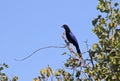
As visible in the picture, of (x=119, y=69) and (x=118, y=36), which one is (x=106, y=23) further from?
Answer: (x=119, y=69)

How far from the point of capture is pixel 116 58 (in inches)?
289

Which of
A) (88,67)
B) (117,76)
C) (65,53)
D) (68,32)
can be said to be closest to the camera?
(117,76)

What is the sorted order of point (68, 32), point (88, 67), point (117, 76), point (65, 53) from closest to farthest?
1. point (117, 76)
2. point (88, 67)
3. point (65, 53)
4. point (68, 32)

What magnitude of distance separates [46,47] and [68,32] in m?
5.34

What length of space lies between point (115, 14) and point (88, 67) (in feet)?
4.09

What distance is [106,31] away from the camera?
7.93m

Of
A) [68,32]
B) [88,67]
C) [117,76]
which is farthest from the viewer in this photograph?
[68,32]

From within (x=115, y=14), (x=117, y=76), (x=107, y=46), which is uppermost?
(x=115, y=14)

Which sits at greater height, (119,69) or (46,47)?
(46,47)

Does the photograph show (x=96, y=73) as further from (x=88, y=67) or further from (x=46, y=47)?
(x=46, y=47)

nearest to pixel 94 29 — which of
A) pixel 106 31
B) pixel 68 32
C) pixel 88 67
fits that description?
pixel 106 31

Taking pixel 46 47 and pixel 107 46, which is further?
pixel 46 47

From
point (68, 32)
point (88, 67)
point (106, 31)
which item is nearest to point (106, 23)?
point (106, 31)

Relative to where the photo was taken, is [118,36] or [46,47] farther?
[46,47]
